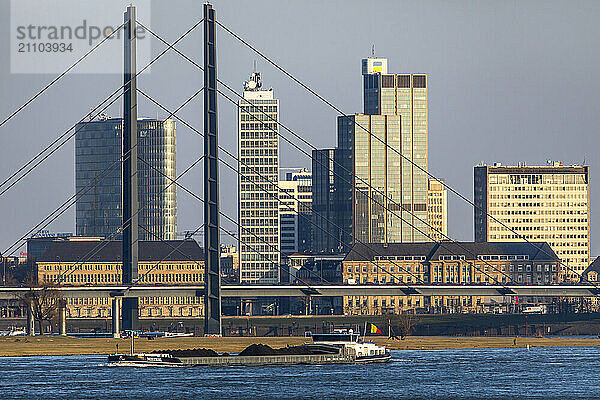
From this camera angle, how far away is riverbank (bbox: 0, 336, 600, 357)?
497ft

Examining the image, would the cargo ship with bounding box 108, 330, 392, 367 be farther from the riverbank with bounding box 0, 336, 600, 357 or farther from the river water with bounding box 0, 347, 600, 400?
the riverbank with bounding box 0, 336, 600, 357

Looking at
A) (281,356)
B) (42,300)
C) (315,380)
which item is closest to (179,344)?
(42,300)

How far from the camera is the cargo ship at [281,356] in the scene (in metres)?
129

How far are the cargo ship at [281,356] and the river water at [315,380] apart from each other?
2.27 m

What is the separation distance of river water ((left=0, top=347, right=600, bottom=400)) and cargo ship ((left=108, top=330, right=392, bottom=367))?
2271 millimetres

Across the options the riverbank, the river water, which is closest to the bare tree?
the riverbank

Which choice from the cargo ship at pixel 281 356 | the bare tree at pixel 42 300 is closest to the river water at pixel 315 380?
the cargo ship at pixel 281 356

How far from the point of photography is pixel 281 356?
132625 mm

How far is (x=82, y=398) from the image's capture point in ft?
318

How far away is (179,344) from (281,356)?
1248 inches

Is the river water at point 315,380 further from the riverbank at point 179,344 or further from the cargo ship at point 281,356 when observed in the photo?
the riverbank at point 179,344

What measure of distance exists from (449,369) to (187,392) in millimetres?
30493

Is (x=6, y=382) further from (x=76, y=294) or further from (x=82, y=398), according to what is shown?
(x=76, y=294)

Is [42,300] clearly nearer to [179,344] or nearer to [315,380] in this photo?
[179,344]
